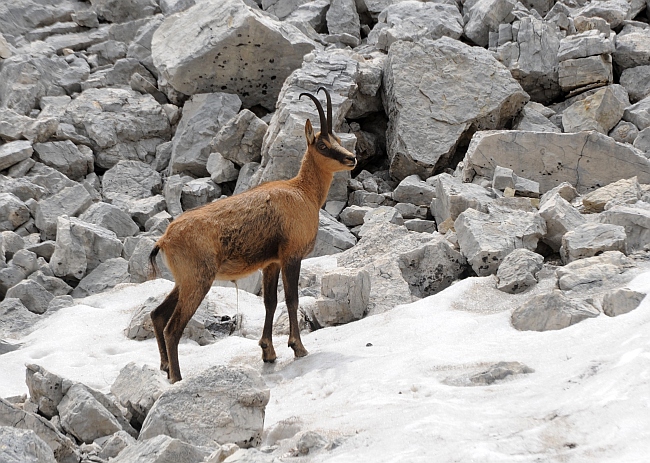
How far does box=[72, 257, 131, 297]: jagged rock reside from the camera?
Result: 40.2ft

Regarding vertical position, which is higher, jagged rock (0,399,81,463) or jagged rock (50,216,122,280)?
jagged rock (0,399,81,463)

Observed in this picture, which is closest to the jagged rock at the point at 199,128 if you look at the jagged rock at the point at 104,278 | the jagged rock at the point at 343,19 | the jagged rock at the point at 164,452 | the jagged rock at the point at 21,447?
the jagged rock at the point at 104,278

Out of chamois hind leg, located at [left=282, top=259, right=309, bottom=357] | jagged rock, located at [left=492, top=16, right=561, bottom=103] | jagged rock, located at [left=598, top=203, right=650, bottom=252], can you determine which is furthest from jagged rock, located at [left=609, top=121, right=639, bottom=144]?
chamois hind leg, located at [left=282, top=259, right=309, bottom=357]

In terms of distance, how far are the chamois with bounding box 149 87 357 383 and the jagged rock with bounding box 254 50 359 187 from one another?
479 cm

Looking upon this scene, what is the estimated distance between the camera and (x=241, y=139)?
15016 millimetres

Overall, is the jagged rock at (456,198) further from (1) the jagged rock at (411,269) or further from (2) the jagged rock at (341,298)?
(2) the jagged rock at (341,298)

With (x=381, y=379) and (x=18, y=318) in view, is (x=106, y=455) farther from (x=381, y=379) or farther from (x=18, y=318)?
(x=18, y=318)

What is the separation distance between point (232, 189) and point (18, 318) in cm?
546

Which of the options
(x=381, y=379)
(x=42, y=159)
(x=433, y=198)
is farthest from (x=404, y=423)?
(x=42, y=159)

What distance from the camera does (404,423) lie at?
548 centimetres

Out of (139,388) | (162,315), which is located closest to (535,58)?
(162,315)

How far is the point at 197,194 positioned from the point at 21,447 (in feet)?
33.8

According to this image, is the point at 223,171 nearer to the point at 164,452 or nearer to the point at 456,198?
the point at 456,198

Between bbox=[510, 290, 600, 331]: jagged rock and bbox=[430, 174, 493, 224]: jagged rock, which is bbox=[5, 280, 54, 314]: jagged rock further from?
bbox=[510, 290, 600, 331]: jagged rock
